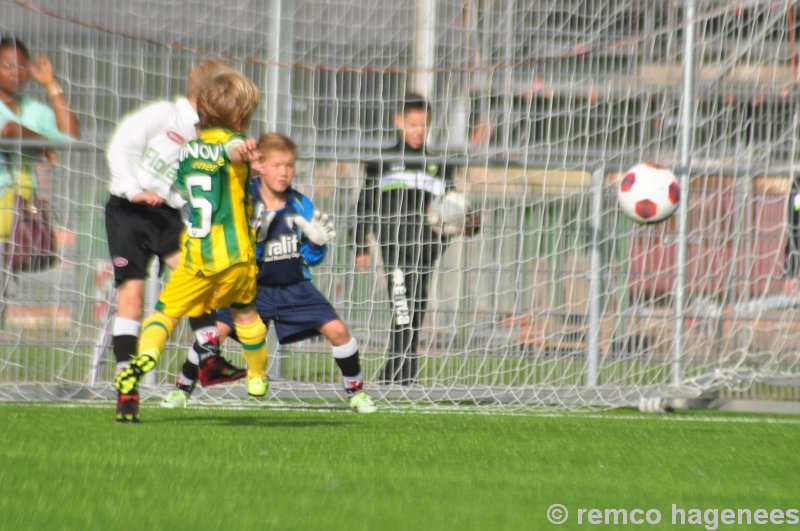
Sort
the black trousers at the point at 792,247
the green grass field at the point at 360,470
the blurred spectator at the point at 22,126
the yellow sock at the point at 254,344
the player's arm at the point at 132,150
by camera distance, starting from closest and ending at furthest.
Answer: the green grass field at the point at 360,470 < the yellow sock at the point at 254,344 < the player's arm at the point at 132,150 < the blurred spectator at the point at 22,126 < the black trousers at the point at 792,247

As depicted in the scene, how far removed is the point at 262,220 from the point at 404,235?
3.94ft

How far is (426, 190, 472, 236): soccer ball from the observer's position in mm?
7523

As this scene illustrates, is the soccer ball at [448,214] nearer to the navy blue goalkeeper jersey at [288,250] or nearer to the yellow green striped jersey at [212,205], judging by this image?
the navy blue goalkeeper jersey at [288,250]

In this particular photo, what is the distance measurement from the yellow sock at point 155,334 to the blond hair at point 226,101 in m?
0.85

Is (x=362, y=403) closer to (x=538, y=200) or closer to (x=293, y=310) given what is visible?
(x=293, y=310)

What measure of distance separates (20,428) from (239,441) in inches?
38.2

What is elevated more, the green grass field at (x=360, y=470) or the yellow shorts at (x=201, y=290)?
the yellow shorts at (x=201, y=290)

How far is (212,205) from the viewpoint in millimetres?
5375

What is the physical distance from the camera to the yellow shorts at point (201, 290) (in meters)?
5.42

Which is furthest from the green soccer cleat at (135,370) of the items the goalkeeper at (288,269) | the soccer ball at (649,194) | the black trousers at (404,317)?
the soccer ball at (649,194)

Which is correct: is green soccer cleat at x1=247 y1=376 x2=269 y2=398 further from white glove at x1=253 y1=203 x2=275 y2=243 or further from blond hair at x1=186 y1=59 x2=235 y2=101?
blond hair at x1=186 y1=59 x2=235 y2=101

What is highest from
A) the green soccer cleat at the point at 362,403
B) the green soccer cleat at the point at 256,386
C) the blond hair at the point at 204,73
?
the blond hair at the point at 204,73

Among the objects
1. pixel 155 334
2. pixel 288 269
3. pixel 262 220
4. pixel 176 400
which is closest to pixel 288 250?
pixel 288 269

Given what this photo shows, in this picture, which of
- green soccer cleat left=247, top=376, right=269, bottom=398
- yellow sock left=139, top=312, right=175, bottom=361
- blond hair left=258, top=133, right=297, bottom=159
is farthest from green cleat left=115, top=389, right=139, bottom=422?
blond hair left=258, top=133, right=297, bottom=159
